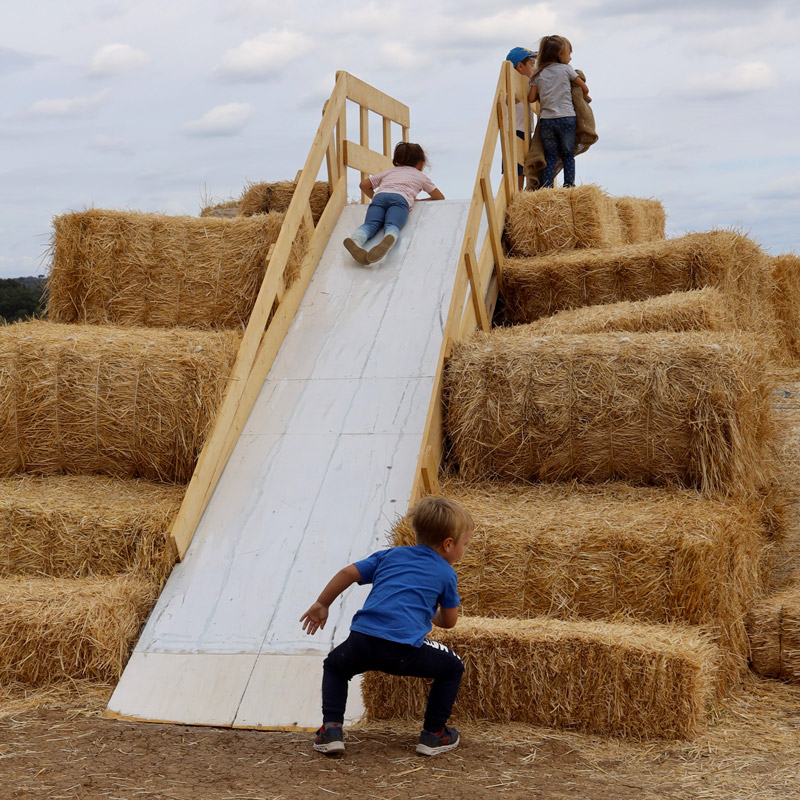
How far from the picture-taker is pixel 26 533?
5.14 meters

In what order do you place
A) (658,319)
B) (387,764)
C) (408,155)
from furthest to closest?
(408,155)
(658,319)
(387,764)

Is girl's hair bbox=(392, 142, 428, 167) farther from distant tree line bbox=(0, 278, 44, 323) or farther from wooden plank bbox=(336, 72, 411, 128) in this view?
distant tree line bbox=(0, 278, 44, 323)

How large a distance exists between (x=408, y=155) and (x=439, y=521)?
4921 mm

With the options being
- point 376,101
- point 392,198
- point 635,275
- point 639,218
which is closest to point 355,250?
point 392,198

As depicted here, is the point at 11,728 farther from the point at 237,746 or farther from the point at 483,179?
the point at 483,179

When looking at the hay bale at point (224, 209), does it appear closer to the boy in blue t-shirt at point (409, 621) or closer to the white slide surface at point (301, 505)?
the white slide surface at point (301, 505)

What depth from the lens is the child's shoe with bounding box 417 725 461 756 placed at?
11.6 ft

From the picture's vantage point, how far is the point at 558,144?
9023 mm

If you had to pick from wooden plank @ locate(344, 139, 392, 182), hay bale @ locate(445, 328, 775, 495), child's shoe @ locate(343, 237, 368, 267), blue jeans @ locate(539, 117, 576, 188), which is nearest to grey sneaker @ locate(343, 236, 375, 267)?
child's shoe @ locate(343, 237, 368, 267)

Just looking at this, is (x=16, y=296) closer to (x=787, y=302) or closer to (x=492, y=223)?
(x=492, y=223)

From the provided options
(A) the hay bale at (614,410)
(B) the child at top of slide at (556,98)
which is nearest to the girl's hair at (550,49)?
(B) the child at top of slide at (556,98)

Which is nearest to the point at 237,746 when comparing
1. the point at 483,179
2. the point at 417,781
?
the point at 417,781

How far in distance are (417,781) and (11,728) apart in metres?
1.67

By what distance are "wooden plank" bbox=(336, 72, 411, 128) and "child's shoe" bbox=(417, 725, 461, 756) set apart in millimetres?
5724
